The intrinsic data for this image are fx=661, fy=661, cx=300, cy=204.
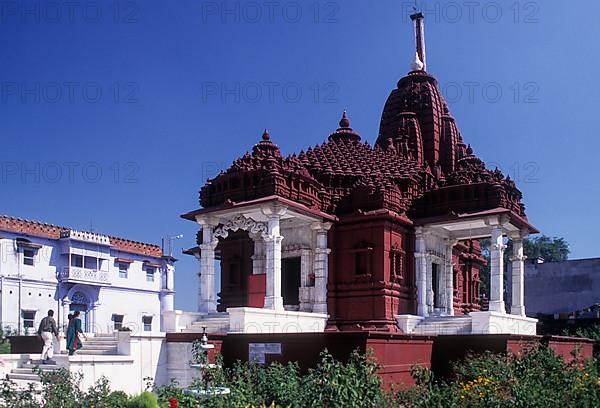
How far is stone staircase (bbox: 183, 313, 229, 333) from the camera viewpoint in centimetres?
2047

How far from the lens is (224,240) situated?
1054 inches

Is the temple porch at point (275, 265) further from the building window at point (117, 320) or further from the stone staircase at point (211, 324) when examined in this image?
the building window at point (117, 320)

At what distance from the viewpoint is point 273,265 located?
2120 centimetres

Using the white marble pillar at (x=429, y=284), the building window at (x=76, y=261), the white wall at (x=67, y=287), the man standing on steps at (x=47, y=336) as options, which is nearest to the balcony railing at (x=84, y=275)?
the white wall at (x=67, y=287)

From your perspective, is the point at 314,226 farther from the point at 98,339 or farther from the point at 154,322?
the point at 154,322

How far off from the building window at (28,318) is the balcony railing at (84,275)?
285 centimetres

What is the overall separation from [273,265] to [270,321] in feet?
7.00

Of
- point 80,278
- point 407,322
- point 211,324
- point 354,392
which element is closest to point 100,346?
point 211,324

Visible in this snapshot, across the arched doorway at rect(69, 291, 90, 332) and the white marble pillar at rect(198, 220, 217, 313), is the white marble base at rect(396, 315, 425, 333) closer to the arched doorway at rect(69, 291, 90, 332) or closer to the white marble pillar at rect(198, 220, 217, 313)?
the white marble pillar at rect(198, 220, 217, 313)

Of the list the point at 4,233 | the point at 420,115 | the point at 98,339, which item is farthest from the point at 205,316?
the point at 4,233

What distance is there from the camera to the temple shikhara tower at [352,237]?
2211cm

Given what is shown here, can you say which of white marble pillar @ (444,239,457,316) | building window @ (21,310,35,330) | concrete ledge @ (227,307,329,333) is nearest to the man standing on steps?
concrete ledge @ (227,307,329,333)

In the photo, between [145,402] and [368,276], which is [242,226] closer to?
[368,276]

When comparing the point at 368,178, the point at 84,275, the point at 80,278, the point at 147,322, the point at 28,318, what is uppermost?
the point at 368,178
